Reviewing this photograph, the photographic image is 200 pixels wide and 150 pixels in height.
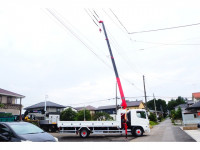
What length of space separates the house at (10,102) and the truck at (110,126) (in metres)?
13.6

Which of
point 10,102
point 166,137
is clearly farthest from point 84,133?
point 10,102

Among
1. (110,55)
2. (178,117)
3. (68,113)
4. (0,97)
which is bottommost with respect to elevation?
(178,117)

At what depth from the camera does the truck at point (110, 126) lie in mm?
13352

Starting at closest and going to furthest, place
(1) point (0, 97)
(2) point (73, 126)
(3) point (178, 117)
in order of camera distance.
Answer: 1. (2) point (73, 126)
2. (1) point (0, 97)
3. (3) point (178, 117)

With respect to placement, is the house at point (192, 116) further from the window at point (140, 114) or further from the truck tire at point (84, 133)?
the truck tire at point (84, 133)

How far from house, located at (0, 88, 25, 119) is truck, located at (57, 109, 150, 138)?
44.6 feet

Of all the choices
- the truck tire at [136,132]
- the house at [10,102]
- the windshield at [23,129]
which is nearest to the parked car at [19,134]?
the windshield at [23,129]

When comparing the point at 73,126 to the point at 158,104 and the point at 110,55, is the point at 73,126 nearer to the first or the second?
the point at 110,55

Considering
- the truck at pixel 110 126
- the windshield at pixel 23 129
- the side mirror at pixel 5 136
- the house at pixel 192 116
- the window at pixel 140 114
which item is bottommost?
the house at pixel 192 116

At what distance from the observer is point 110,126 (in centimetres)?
1346

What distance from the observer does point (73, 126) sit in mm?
13438

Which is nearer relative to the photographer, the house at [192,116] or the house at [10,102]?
the house at [10,102]

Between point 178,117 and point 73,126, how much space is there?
32.4 meters

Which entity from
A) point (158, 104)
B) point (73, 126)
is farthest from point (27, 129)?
point (158, 104)
